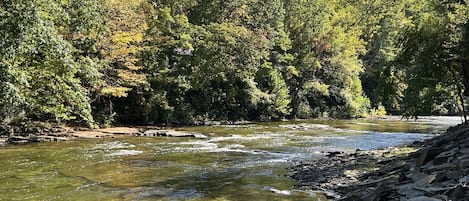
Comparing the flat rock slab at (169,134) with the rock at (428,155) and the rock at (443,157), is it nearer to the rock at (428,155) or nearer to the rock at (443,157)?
the rock at (428,155)

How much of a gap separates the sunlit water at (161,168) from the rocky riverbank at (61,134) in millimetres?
1500

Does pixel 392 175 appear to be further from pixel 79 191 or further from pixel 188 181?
pixel 79 191

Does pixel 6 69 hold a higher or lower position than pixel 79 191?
higher

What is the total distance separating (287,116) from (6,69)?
3384cm

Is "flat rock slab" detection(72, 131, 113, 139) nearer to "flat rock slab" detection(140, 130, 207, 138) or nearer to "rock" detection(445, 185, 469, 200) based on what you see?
"flat rock slab" detection(140, 130, 207, 138)

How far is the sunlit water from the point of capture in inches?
436

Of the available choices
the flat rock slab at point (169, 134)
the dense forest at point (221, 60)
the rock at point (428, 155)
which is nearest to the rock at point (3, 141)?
the dense forest at point (221, 60)

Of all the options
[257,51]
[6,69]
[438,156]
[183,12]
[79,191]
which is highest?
[183,12]

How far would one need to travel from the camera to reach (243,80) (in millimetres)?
38625

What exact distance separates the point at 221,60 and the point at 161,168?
828 inches

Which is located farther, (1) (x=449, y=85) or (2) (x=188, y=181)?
(1) (x=449, y=85)

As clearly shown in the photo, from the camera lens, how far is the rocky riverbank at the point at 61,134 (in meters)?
21.8

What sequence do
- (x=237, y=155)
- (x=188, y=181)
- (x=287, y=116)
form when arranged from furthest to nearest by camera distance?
(x=287, y=116) → (x=237, y=155) → (x=188, y=181)

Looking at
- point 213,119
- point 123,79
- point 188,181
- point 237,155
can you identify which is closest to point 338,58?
point 213,119
